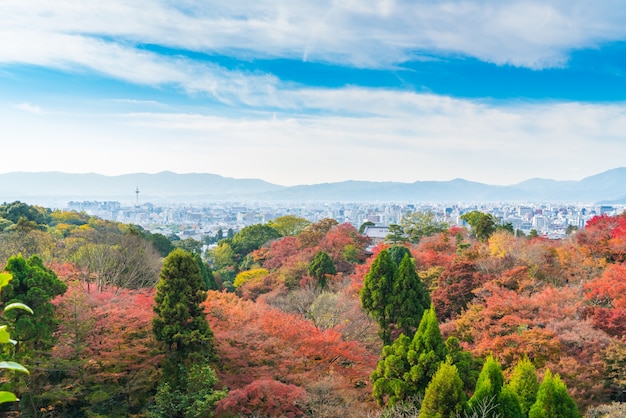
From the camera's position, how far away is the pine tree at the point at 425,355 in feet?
26.5

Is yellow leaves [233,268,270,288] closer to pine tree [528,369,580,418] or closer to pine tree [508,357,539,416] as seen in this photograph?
pine tree [508,357,539,416]

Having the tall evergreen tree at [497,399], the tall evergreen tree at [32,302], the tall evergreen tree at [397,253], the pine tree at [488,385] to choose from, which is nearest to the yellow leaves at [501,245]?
the tall evergreen tree at [397,253]

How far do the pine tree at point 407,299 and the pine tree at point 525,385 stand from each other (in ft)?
14.0

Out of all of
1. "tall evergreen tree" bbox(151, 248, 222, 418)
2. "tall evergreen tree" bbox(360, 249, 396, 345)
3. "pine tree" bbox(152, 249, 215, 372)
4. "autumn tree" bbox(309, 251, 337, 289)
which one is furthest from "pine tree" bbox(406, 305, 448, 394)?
"autumn tree" bbox(309, 251, 337, 289)

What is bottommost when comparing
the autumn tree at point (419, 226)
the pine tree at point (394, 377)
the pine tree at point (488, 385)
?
the pine tree at point (394, 377)

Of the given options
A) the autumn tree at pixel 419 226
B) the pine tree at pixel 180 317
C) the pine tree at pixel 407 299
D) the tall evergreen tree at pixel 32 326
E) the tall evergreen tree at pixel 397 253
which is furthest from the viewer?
the autumn tree at pixel 419 226

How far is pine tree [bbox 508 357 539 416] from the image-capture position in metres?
7.43

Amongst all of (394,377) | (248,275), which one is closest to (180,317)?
(394,377)

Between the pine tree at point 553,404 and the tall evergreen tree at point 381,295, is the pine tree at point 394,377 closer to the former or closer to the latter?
the pine tree at point 553,404

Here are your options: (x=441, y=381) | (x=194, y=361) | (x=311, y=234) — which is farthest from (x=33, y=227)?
(x=441, y=381)

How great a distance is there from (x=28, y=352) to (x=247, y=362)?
166 inches

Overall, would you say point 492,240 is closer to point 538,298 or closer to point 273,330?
point 538,298

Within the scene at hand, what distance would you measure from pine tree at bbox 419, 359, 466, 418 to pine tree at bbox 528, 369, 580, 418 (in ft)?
3.55

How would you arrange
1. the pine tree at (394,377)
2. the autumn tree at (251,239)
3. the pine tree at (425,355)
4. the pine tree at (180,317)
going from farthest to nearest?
the autumn tree at (251,239) → the pine tree at (180,317) → the pine tree at (394,377) → the pine tree at (425,355)
